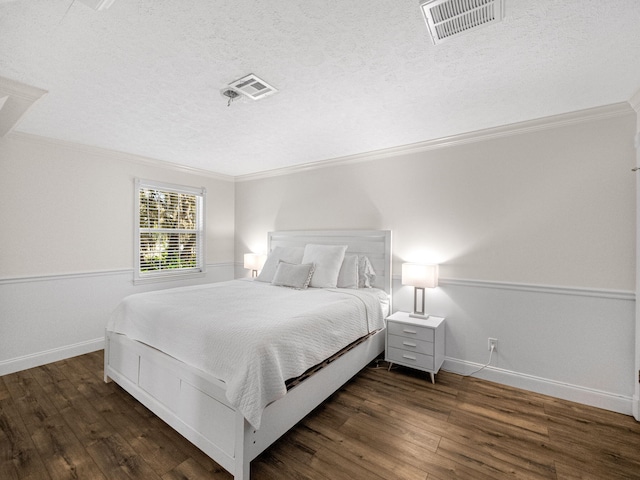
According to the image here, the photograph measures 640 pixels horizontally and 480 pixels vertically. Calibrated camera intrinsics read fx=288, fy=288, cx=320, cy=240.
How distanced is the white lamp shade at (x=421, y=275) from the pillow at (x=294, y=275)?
110cm

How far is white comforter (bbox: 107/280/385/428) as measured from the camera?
164 centimetres

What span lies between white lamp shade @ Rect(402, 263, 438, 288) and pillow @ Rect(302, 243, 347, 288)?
830 mm

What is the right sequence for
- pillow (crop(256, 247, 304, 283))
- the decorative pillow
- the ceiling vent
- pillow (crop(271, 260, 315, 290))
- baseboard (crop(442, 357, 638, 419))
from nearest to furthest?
the ceiling vent → baseboard (crop(442, 357, 638, 419)) → pillow (crop(271, 260, 315, 290)) → the decorative pillow → pillow (crop(256, 247, 304, 283))

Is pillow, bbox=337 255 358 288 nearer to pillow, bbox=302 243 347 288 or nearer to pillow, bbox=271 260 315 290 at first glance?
pillow, bbox=302 243 347 288

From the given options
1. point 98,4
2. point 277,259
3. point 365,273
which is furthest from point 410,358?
point 98,4

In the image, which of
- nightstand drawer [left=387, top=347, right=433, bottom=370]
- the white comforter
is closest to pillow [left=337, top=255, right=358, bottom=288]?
the white comforter

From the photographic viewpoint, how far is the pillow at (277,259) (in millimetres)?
3773

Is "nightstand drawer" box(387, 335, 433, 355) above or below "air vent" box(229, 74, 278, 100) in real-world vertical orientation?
below

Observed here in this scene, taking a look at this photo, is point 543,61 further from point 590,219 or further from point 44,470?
point 44,470

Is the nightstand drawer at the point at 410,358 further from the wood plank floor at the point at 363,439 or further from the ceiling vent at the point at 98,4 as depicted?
the ceiling vent at the point at 98,4

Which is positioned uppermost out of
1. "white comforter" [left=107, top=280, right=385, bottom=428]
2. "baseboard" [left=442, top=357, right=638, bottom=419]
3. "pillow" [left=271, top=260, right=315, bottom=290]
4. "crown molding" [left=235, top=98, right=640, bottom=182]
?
"crown molding" [left=235, top=98, right=640, bottom=182]

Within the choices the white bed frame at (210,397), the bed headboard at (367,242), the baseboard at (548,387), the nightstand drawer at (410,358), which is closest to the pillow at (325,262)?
the bed headboard at (367,242)

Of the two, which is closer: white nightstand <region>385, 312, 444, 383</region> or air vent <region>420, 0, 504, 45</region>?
air vent <region>420, 0, 504, 45</region>

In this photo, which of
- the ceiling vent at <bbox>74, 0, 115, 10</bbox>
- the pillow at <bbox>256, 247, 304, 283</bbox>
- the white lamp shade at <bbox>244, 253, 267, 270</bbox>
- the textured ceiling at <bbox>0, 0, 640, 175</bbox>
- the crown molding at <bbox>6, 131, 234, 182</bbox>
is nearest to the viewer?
the ceiling vent at <bbox>74, 0, 115, 10</bbox>
